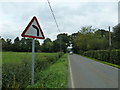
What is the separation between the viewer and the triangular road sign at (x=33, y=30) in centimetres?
393

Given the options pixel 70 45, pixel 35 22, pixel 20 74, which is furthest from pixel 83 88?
pixel 70 45

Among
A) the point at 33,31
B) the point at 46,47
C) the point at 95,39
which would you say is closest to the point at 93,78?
the point at 33,31

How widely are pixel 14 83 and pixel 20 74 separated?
460 millimetres

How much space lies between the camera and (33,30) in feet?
13.4

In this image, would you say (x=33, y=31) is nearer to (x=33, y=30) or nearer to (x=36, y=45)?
(x=33, y=30)

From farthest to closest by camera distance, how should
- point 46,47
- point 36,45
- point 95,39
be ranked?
point 46,47 → point 95,39 → point 36,45

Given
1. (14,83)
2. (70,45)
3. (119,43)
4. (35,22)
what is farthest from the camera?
(70,45)

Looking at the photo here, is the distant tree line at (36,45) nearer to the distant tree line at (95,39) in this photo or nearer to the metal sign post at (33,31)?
the metal sign post at (33,31)

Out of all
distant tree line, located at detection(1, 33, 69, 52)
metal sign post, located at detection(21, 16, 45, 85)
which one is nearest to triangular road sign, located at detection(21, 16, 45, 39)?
metal sign post, located at detection(21, 16, 45, 85)

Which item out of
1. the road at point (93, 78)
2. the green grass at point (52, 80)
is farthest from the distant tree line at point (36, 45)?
the road at point (93, 78)

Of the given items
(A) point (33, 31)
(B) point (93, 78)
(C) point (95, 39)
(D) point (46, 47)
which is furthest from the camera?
(D) point (46, 47)

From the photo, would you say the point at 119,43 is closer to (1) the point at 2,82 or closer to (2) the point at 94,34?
(2) the point at 94,34

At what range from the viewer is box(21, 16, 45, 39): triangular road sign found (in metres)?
3.93

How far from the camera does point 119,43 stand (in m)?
40.3
